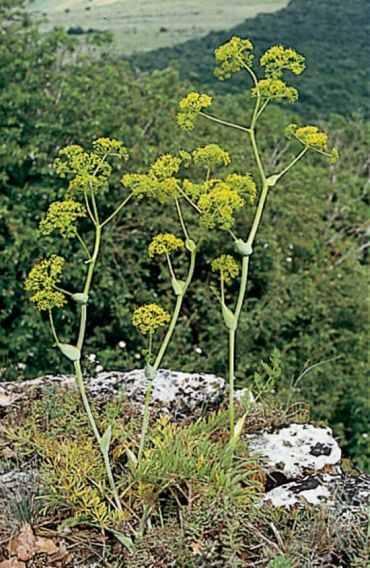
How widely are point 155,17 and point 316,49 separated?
8.88 ft

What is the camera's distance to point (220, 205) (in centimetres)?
205

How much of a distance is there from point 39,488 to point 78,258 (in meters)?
2.87

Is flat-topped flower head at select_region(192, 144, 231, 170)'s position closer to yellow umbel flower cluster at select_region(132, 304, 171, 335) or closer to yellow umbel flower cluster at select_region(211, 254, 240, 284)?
yellow umbel flower cluster at select_region(211, 254, 240, 284)

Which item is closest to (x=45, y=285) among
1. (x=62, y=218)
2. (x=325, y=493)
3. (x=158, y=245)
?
(x=62, y=218)

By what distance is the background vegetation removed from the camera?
4965mm

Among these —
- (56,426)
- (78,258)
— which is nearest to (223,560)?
(56,426)

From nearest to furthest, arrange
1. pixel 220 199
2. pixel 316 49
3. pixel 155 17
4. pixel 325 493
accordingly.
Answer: pixel 220 199 → pixel 325 493 → pixel 155 17 → pixel 316 49

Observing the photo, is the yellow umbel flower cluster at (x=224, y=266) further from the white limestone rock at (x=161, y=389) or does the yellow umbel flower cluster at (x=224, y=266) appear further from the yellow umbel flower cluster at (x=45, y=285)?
the white limestone rock at (x=161, y=389)

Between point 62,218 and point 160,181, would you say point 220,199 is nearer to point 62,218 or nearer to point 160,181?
point 160,181

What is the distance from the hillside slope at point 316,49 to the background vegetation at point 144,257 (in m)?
0.06

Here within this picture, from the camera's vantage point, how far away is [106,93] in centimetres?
580

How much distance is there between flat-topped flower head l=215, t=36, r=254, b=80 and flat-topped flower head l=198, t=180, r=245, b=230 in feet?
0.95

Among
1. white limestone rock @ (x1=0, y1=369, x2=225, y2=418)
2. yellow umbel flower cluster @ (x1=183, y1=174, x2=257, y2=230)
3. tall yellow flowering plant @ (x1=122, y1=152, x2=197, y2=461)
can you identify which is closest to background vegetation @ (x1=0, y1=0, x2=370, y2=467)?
white limestone rock @ (x1=0, y1=369, x2=225, y2=418)

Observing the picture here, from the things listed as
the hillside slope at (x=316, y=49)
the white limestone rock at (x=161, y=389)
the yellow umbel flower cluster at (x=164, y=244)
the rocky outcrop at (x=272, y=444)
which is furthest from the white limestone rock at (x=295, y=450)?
the hillside slope at (x=316, y=49)
